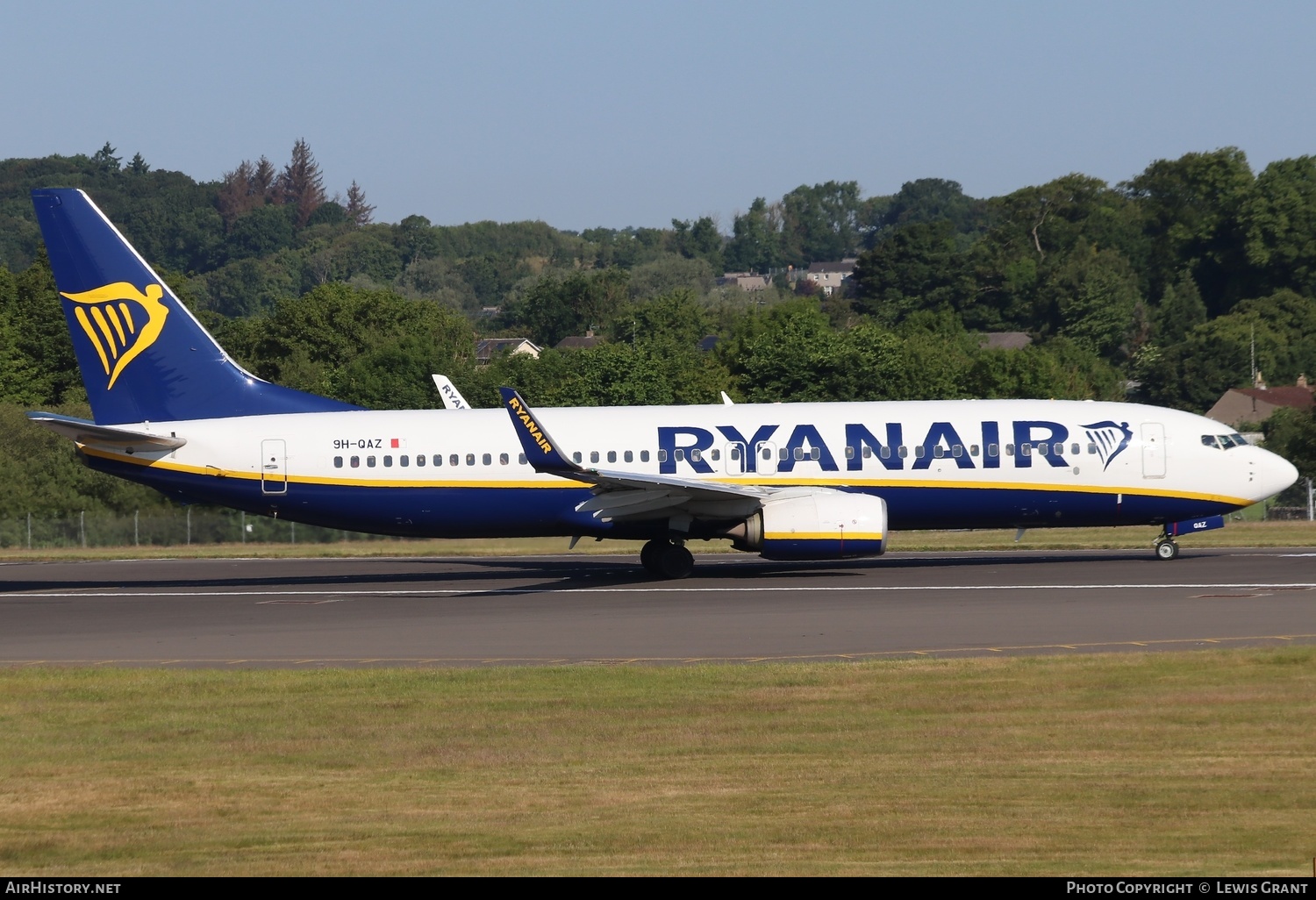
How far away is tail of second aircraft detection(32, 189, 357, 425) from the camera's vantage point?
35469 millimetres

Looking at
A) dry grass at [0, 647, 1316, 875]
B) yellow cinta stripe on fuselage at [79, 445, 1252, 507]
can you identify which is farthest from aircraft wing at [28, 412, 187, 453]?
dry grass at [0, 647, 1316, 875]

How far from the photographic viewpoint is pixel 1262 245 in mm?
148875

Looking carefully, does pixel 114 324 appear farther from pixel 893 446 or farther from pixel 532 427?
pixel 893 446

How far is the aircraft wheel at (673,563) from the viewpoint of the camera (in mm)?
35188

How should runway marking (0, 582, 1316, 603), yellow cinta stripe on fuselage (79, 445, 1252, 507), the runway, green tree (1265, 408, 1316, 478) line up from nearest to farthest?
the runway
runway marking (0, 582, 1316, 603)
yellow cinta stripe on fuselage (79, 445, 1252, 507)
green tree (1265, 408, 1316, 478)

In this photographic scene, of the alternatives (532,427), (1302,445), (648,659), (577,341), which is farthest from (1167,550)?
(577,341)

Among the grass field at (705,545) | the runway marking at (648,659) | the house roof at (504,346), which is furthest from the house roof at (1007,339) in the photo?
the runway marking at (648,659)

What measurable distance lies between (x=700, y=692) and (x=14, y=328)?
81252 mm

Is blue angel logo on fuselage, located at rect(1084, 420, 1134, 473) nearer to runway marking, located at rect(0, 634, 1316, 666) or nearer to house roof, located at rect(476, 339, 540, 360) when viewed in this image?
runway marking, located at rect(0, 634, 1316, 666)

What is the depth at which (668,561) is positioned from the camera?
115 feet

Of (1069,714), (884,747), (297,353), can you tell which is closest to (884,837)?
(884,747)

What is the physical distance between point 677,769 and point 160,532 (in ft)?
147

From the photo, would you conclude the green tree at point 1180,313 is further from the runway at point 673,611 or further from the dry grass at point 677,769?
the dry grass at point 677,769

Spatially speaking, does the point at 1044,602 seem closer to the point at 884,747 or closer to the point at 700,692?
the point at 700,692
